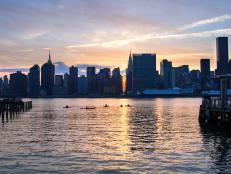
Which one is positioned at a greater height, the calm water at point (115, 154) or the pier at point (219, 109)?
the pier at point (219, 109)

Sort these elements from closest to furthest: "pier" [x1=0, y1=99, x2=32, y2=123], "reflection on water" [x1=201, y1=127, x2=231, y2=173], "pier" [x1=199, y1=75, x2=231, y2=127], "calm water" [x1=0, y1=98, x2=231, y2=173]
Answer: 1. "calm water" [x1=0, y1=98, x2=231, y2=173]
2. "reflection on water" [x1=201, y1=127, x2=231, y2=173]
3. "pier" [x1=199, y1=75, x2=231, y2=127]
4. "pier" [x1=0, y1=99, x2=32, y2=123]

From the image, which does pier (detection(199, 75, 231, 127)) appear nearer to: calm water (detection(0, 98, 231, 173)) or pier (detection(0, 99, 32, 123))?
calm water (detection(0, 98, 231, 173))

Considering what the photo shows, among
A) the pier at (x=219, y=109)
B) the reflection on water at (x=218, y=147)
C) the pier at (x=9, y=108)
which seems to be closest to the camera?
the reflection on water at (x=218, y=147)

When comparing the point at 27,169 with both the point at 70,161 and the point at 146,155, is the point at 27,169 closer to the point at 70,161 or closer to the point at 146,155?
the point at 70,161

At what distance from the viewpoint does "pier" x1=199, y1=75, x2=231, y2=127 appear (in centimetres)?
5683

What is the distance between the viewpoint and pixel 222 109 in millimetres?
57594

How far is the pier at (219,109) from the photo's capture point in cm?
5683

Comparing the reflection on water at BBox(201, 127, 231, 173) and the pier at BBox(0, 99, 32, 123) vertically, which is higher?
the pier at BBox(0, 99, 32, 123)

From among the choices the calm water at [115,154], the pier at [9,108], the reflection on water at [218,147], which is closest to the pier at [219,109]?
the reflection on water at [218,147]

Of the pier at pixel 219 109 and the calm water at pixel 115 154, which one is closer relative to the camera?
the calm water at pixel 115 154

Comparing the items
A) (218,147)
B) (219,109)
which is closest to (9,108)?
(219,109)

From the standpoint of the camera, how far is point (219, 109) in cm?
5894

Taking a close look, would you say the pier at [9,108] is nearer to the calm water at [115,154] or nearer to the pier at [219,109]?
the calm water at [115,154]

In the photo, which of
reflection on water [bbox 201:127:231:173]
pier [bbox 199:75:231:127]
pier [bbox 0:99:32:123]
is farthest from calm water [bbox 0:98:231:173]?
pier [bbox 0:99:32:123]
